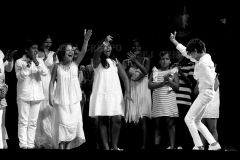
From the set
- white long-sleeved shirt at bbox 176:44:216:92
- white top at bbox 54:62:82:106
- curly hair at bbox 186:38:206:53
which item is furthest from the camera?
white top at bbox 54:62:82:106

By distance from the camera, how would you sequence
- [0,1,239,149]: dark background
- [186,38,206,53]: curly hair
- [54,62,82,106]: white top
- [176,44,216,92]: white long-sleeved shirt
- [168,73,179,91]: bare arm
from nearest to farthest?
[176,44,216,92]: white long-sleeved shirt < [186,38,206,53]: curly hair < [54,62,82,106]: white top < [168,73,179,91]: bare arm < [0,1,239,149]: dark background

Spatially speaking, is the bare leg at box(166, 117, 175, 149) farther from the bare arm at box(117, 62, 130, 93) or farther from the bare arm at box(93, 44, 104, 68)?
the bare arm at box(93, 44, 104, 68)

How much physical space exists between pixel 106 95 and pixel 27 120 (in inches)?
40.9

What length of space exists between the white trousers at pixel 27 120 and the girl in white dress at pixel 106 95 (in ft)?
2.37

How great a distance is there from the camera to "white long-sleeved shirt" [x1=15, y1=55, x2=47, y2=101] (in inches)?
265

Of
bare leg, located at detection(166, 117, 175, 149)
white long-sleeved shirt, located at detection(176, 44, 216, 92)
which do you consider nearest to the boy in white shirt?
white long-sleeved shirt, located at detection(176, 44, 216, 92)

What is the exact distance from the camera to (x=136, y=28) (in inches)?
331

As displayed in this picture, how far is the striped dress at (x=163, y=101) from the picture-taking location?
23.9 feet

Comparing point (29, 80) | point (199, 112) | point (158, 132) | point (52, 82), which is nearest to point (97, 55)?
point (52, 82)

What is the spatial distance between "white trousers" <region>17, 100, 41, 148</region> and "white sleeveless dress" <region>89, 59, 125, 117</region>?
72cm

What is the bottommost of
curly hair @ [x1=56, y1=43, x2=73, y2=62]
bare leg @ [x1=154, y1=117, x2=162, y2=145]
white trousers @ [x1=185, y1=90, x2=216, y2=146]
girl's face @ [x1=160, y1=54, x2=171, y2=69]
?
bare leg @ [x1=154, y1=117, x2=162, y2=145]

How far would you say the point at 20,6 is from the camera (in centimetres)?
824

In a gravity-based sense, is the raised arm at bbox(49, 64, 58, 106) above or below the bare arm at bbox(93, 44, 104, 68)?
below

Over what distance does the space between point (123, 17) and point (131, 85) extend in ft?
4.19
